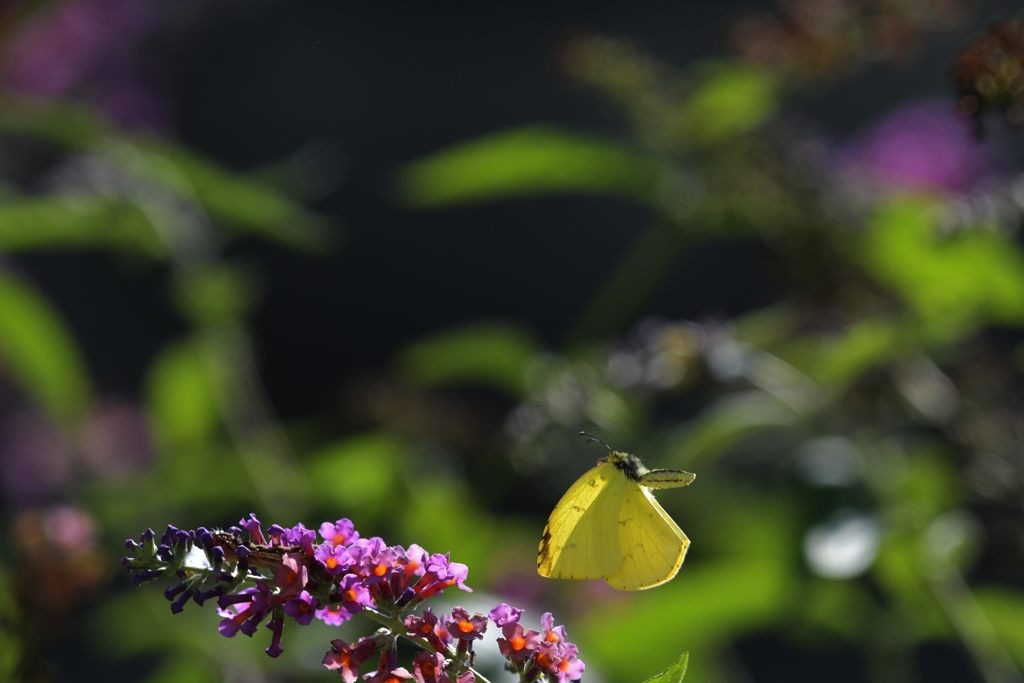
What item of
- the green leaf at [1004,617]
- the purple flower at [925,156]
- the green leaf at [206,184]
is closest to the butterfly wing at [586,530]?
the green leaf at [1004,617]

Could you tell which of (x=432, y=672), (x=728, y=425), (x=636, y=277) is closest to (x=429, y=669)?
(x=432, y=672)

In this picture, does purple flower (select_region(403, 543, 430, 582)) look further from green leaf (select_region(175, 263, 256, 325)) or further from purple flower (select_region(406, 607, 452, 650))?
green leaf (select_region(175, 263, 256, 325))

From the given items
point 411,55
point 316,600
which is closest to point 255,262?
point 411,55

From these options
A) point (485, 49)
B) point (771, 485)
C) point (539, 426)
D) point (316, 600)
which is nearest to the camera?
point (316, 600)

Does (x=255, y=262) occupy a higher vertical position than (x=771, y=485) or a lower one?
higher

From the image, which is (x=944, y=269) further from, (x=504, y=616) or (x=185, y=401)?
(x=185, y=401)

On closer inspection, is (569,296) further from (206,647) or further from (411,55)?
(206,647)

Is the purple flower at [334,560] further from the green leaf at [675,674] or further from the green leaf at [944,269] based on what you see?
the green leaf at [944,269]
